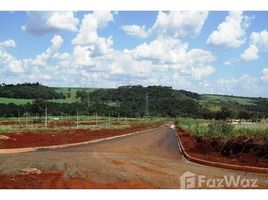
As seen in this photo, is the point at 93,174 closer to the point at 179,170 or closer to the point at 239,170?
the point at 179,170

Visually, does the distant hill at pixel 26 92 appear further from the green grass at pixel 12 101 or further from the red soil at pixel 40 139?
the red soil at pixel 40 139

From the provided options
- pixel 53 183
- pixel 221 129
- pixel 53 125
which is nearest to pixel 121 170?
pixel 53 183

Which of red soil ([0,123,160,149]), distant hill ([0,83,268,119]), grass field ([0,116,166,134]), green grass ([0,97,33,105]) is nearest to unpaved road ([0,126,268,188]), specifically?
red soil ([0,123,160,149])

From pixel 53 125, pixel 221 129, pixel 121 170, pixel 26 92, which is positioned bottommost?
pixel 53 125

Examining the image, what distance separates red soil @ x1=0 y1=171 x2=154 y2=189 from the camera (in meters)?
11.8

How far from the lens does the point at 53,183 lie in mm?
12203

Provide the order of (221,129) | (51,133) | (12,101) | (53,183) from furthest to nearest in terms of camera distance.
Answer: (12,101)
(51,133)
(221,129)
(53,183)

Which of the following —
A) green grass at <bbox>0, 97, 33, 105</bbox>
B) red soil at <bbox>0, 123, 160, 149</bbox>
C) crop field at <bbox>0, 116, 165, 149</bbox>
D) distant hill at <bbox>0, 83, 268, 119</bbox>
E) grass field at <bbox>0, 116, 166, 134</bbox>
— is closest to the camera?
red soil at <bbox>0, 123, 160, 149</bbox>

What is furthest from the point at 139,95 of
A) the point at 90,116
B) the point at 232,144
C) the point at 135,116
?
the point at 232,144

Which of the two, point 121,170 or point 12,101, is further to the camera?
point 12,101

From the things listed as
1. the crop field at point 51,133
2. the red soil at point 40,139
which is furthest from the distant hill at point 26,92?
the red soil at point 40,139

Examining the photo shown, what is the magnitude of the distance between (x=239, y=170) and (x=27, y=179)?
768 cm

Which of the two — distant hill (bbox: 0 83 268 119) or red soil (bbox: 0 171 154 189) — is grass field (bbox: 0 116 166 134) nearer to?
distant hill (bbox: 0 83 268 119)

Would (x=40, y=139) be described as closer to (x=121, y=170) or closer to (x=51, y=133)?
(x=51, y=133)
